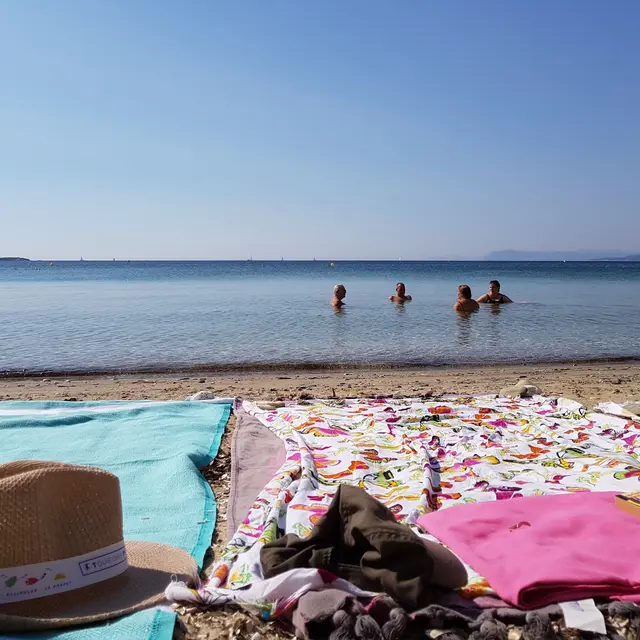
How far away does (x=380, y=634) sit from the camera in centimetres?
224

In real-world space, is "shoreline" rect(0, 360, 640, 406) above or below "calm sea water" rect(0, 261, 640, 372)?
below

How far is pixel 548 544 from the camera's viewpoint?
280 cm

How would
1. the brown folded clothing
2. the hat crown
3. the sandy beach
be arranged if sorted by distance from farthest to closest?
1. the sandy beach
2. the brown folded clothing
3. the hat crown

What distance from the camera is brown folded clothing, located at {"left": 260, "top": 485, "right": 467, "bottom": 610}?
2.42 metres

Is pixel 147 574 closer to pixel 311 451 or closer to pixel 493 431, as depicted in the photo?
pixel 311 451

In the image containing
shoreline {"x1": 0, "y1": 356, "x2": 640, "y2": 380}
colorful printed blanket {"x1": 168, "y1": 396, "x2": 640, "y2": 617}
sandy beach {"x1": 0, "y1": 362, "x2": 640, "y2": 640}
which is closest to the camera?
colorful printed blanket {"x1": 168, "y1": 396, "x2": 640, "y2": 617}

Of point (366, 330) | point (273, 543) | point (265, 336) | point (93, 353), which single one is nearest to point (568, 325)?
point (366, 330)

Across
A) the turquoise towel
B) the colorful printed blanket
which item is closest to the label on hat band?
the turquoise towel

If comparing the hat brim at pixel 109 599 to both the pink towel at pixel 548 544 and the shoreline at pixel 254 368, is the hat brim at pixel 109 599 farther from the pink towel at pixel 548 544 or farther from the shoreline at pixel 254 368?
the shoreline at pixel 254 368

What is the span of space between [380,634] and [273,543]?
69cm

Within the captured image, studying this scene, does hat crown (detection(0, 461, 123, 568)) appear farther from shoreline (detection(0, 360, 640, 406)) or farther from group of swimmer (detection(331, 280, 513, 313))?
group of swimmer (detection(331, 280, 513, 313))

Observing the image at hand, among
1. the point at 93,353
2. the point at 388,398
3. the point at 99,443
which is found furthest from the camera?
the point at 93,353

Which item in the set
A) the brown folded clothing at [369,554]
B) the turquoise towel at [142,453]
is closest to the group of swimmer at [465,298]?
the turquoise towel at [142,453]

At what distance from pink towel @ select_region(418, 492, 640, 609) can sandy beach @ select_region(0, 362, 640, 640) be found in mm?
3132
